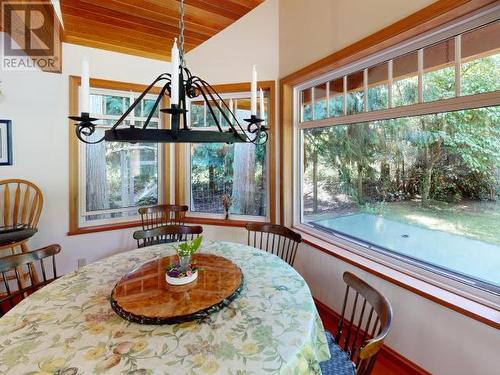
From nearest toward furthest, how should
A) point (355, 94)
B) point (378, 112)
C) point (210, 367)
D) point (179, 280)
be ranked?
point (210, 367) → point (179, 280) → point (378, 112) → point (355, 94)

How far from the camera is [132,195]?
338 centimetres

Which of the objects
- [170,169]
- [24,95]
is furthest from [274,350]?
[24,95]

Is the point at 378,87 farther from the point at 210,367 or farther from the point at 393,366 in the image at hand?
the point at 210,367

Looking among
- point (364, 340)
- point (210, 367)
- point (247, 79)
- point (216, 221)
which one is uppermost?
point (247, 79)

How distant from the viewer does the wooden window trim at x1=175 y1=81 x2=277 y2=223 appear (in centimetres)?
298

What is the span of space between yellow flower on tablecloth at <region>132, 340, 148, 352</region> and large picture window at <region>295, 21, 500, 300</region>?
5.92 feet

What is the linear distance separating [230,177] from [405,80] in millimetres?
2071

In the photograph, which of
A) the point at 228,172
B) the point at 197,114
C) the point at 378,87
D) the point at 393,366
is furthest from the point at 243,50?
the point at 393,366

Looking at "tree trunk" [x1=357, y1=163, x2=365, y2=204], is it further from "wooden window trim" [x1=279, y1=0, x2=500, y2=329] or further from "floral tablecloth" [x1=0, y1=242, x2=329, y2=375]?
"floral tablecloth" [x1=0, y1=242, x2=329, y2=375]

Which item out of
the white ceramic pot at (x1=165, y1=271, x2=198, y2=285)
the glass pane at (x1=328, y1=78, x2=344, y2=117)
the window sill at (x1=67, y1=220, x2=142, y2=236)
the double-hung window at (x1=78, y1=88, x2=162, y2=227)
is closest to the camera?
the white ceramic pot at (x1=165, y1=271, x2=198, y2=285)

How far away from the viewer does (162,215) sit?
130 inches

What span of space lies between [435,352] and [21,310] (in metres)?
2.26

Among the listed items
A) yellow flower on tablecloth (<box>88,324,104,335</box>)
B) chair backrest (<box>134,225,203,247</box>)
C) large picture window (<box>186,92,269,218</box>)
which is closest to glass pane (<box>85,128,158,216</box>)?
large picture window (<box>186,92,269,218</box>)
